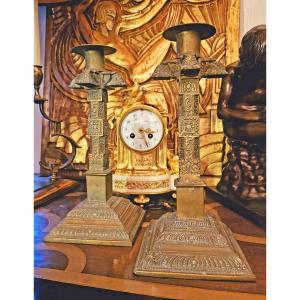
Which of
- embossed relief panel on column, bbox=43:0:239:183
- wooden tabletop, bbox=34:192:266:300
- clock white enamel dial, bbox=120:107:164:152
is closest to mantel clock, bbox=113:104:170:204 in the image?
clock white enamel dial, bbox=120:107:164:152

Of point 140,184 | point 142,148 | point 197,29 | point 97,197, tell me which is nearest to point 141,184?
point 140,184

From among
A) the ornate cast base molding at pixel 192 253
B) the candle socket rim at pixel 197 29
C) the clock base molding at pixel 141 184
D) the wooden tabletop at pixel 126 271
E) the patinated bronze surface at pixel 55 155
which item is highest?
the candle socket rim at pixel 197 29

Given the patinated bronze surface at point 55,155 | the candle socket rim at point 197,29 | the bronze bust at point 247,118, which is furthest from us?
the patinated bronze surface at point 55,155

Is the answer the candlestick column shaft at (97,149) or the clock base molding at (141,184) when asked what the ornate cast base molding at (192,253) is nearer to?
the candlestick column shaft at (97,149)

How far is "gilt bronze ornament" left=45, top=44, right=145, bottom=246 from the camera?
0.59m

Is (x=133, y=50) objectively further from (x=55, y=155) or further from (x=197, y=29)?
(x=197, y=29)

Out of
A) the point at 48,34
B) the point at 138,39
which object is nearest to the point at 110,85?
the point at 138,39

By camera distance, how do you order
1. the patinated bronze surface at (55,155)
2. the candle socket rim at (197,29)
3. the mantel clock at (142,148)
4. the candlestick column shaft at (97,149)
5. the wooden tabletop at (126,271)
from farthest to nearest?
the patinated bronze surface at (55,155) < the mantel clock at (142,148) < the candlestick column shaft at (97,149) < the candle socket rim at (197,29) < the wooden tabletop at (126,271)

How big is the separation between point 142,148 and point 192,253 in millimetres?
448

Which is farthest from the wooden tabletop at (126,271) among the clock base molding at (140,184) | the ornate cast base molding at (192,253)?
the clock base molding at (140,184)

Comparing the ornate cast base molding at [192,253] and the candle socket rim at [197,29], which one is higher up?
the candle socket rim at [197,29]

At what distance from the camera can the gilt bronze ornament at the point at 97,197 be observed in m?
0.59
